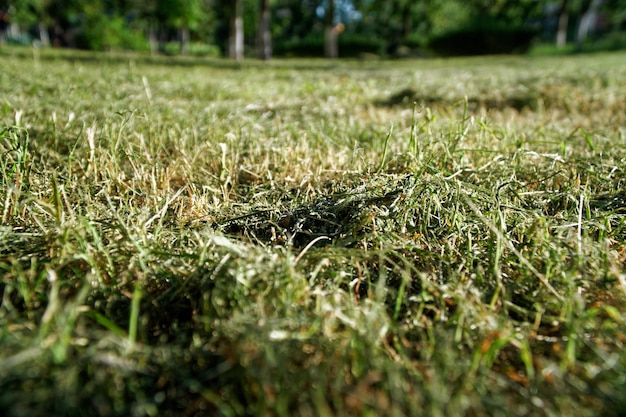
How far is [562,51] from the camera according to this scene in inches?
660

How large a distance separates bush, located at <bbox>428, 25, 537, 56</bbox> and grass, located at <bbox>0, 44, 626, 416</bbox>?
2111 cm

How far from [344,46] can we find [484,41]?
260 inches

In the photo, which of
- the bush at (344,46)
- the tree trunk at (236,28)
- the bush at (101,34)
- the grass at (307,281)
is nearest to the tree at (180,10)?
the bush at (101,34)

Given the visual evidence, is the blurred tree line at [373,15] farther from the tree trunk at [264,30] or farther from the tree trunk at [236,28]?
the tree trunk at [264,30]

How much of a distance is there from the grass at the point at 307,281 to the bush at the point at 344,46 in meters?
21.3

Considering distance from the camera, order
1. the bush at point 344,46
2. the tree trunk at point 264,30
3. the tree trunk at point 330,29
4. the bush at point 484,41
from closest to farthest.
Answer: the tree trunk at point 264,30 < the tree trunk at point 330,29 < the bush at point 484,41 < the bush at point 344,46

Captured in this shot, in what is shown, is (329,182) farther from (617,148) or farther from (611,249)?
(617,148)

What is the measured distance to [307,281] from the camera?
95 centimetres

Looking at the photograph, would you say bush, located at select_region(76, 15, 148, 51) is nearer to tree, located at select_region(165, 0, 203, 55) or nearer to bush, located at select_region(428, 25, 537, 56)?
tree, located at select_region(165, 0, 203, 55)

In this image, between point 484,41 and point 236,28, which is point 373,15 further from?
point 236,28

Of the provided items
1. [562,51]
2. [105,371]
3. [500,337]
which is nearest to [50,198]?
[105,371]

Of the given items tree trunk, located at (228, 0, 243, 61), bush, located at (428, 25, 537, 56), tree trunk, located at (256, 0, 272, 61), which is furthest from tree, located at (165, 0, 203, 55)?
bush, located at (428, 25, 537, 56)

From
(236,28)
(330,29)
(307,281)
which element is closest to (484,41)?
(330,29)

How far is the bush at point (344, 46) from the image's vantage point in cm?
2198
